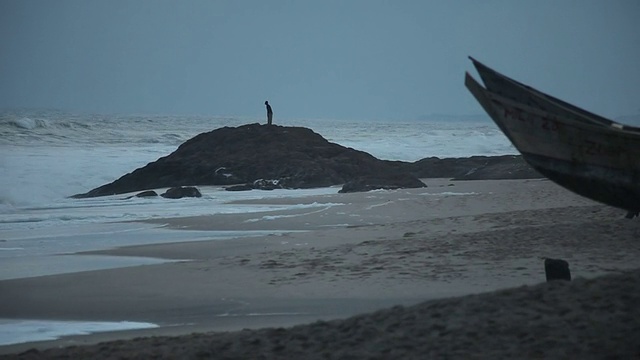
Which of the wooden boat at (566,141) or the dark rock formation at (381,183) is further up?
the wooden boat at (566,141)

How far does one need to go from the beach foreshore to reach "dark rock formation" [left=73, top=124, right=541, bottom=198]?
33.6 feet

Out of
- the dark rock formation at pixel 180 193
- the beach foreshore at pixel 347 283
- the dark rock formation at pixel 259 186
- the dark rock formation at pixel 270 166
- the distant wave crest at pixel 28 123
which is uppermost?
the distant wave crest at pixel 28 123

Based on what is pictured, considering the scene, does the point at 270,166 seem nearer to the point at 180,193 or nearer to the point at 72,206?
the point at 180,193

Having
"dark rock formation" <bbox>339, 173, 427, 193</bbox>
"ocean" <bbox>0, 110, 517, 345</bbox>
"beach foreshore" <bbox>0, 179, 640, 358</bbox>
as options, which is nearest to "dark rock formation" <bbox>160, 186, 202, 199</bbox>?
"ocean" <bbox>0, 110, 517, 345</bbox>

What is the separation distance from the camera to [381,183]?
21.6m

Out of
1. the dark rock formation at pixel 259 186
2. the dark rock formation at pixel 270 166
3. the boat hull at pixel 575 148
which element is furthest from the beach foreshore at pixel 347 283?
the dark rock formation at pixel 270 166

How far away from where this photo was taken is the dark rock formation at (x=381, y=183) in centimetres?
2084

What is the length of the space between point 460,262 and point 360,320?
3.17 metres

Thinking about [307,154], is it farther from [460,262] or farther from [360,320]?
[360,320]

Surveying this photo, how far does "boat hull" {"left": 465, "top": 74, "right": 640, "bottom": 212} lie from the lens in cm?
691

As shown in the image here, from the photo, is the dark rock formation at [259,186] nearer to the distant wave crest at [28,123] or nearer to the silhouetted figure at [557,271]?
the silhouetted figure at [557,271]

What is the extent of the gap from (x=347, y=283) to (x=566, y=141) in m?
2.42

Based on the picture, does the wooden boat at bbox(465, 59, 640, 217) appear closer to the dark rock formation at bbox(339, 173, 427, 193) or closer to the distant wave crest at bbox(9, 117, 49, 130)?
the dark rock formation at bbox(339, 173, 427, 193)

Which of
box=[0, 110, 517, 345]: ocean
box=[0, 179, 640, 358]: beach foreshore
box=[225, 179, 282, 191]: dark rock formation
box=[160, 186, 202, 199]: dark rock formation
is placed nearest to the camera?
box=[0, 179, 640, 358]: beach foreshore
